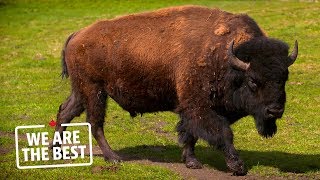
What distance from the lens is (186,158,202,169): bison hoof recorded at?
10.5 m

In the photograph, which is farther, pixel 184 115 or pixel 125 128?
pixel 125 128

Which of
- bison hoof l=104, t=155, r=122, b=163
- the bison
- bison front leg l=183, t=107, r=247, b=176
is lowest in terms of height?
bison hoof l=104, t=155, r=122, b=163

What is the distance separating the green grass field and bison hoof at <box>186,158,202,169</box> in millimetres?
282

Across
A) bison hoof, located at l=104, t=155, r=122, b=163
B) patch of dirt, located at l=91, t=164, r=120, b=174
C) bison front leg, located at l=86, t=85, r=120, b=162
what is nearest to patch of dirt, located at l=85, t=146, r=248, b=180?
patch of dirt, located at l=91, t=164, r=120, b=174

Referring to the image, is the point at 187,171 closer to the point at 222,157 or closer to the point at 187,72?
the point at 222,157

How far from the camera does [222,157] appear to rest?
37.1ft

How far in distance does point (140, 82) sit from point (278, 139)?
358cm

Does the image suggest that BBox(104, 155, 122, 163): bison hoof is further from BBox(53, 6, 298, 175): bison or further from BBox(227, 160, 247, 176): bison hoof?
BBox(227, 160, 247, 176): bison hoof

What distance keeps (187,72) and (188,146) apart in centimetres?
130

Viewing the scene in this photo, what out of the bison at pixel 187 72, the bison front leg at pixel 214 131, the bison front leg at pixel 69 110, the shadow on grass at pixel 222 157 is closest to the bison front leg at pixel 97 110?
the bison at pixel 187 72

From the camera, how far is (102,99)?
36.4ft

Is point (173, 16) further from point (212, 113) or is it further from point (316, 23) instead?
point (316, 23)

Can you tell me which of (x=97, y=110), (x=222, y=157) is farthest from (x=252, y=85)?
(x=97, y=110)

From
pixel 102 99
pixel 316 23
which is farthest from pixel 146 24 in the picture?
pixel 316 23
